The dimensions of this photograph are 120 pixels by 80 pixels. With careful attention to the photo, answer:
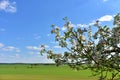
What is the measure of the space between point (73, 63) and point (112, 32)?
3.80ft

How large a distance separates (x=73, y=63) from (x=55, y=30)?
3.04ft

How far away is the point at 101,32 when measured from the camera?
7.71m

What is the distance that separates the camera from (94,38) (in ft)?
25.5

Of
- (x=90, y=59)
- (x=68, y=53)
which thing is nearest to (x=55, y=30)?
(x=68, y=53)

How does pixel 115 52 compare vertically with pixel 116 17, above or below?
below

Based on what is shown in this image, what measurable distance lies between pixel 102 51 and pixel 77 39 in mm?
634

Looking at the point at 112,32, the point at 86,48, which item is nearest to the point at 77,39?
the point at 86,48

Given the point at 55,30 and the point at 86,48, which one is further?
the point at 55,30

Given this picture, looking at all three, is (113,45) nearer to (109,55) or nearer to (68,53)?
(109,55)

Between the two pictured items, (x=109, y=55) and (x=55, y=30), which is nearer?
(x=109, y=55)

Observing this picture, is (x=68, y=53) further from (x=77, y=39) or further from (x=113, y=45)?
(x=113, y=45)

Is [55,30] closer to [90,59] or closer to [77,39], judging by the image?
[77,39]

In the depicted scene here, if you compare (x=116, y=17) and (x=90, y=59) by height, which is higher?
(x=116, y=17)

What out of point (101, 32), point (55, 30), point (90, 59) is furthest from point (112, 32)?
point (55, 30)
